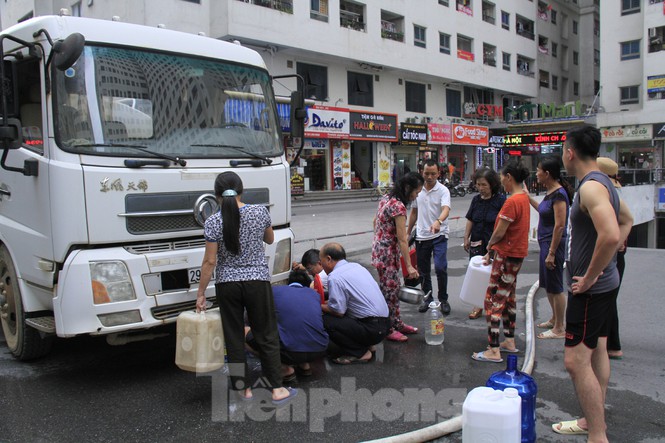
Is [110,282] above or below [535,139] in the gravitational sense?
below

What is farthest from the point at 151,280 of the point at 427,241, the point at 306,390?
the point at 427,241

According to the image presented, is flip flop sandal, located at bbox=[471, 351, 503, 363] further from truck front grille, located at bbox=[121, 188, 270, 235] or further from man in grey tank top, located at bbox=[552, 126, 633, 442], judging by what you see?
truck front grille, located at bbox=[121, 188, 270, 235]

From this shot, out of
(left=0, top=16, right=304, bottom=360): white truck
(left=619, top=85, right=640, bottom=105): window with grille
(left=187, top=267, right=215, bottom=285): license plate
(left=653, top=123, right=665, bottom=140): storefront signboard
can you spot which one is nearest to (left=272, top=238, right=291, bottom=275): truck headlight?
(left=0, top=16, right=304, bottom=360): white truck

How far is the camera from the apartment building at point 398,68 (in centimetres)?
2422

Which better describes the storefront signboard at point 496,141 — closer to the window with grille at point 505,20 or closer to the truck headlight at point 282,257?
the window with grille at point 505,20

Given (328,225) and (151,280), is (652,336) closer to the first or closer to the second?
(151,280)

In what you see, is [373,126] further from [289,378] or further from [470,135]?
[289,378]

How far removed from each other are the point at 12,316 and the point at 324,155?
24.6m

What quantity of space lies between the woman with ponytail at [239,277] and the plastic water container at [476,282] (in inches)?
99.2

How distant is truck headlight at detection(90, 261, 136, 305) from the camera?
4.04 metres

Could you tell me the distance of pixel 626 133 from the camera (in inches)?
1388

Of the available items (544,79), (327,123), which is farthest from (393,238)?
(544,79)

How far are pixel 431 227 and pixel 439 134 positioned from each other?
3006 centimetres

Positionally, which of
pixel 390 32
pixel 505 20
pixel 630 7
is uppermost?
pixel 505 20
